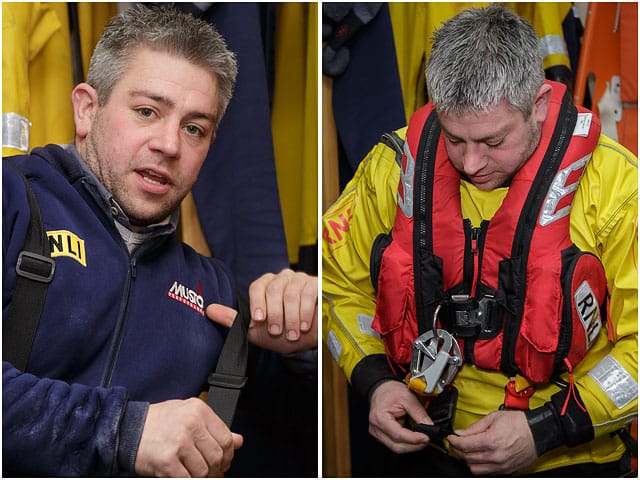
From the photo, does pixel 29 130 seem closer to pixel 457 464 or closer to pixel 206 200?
pixel 206 200

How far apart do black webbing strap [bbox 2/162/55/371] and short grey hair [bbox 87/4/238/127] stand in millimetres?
271

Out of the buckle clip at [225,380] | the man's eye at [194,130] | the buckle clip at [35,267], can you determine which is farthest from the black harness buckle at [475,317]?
the buckle clip at [35,267]

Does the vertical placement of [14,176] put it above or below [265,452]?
above

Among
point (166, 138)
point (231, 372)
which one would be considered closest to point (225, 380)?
point (231, 372)

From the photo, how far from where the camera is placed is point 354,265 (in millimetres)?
1248

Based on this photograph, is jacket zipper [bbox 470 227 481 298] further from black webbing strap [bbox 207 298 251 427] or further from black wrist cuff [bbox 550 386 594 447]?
black webbing strap [bbox 207 298 251 427]

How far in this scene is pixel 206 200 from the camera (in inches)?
55.1

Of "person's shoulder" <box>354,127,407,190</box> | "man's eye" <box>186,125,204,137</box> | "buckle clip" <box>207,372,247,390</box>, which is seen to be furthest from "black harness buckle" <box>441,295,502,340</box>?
"man's eye" <box>186,125,204,137</box>

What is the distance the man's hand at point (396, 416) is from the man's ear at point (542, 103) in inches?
17.7

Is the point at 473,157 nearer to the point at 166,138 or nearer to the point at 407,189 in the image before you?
the point at 407,189

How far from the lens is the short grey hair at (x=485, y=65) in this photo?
3.60ft

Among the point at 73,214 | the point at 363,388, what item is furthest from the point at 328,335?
the point at 73,214

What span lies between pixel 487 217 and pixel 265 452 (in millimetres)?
520

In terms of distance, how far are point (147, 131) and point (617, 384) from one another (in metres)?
0.76
